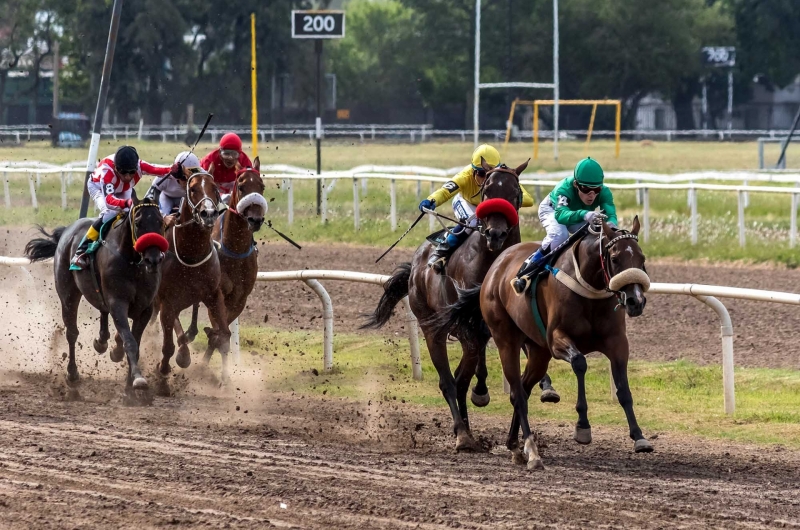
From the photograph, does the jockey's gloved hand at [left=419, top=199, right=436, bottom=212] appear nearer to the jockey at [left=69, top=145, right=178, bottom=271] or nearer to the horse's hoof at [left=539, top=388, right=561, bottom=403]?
the horse's hoof at [left=539, top=388, right=561, bottom=403]

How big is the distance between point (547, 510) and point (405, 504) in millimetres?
610

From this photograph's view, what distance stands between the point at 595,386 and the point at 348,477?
3336 mm

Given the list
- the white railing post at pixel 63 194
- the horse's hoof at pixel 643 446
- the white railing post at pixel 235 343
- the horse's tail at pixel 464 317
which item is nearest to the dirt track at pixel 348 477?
the horse's hoof at pixel 643 446

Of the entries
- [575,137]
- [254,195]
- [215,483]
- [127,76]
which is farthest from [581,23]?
[215,483]

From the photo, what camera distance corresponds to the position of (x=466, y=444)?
6.86 meters

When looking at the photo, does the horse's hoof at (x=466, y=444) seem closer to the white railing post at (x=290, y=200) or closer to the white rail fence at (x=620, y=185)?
the white rail fence at (x=620, y=185)

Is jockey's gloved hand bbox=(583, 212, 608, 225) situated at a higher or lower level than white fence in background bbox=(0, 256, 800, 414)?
higher

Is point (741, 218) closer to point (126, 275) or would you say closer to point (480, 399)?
point (480, 399)

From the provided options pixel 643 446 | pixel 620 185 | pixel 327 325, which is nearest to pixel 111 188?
pixel 327 325

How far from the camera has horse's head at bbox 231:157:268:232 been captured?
8734 mm

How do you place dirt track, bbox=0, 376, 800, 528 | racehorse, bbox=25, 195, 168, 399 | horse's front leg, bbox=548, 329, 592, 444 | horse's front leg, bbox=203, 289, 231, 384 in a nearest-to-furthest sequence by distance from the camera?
dirt track, bbox=0, 376, 800, 528 → horse's front leg, bbox=548, 329, 592, 444 → racehorse, bbox=25, 195, 168, 399 → horse's front leg, bbox=203, 289, 231, 384

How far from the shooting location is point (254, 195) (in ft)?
28.6

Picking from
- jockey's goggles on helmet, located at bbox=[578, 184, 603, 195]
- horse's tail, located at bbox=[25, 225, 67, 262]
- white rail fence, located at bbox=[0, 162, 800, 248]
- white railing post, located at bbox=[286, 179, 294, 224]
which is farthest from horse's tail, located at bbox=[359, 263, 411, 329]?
white railing post, located at bbox=[286, 179, 294, 224]

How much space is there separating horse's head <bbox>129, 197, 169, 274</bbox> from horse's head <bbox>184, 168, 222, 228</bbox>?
0.79ft
